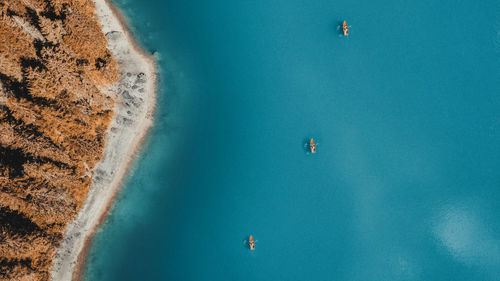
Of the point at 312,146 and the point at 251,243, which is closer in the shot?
the point at 251,243

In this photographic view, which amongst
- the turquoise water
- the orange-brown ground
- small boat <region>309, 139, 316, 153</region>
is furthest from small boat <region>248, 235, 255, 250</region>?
the orange-brown ground

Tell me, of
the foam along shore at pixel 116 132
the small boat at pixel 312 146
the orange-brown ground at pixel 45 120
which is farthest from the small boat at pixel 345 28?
the orange-brown ground at pixel 45 120

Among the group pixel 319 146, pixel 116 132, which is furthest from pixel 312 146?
pixel 116 132

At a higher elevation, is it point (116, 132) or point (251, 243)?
point (116, 132)

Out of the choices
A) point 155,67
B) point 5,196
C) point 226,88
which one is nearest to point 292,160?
point 226,88

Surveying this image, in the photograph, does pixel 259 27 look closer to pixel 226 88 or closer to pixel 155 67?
pixel 226 88

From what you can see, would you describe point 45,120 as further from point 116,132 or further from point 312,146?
point 312,146
